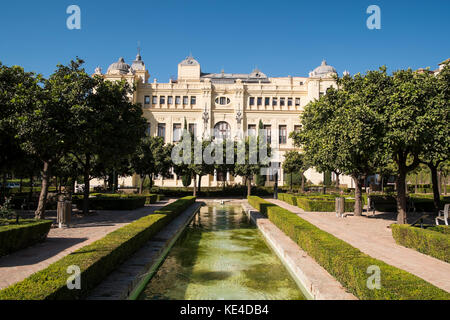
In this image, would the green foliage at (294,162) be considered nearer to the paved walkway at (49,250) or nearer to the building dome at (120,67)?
the paved walkway at (49,250)

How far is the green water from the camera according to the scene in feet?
21.0

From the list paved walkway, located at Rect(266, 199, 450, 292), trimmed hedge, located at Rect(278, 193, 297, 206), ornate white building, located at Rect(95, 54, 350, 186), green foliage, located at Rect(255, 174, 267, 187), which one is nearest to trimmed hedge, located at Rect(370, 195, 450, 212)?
paved walkway, located at Rect(266, 199, 450, 292)

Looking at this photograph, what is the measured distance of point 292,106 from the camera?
49906mm

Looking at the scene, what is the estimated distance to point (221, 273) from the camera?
25.5 ft

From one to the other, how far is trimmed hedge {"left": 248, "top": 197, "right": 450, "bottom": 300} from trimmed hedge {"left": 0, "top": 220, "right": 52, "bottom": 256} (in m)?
7.75

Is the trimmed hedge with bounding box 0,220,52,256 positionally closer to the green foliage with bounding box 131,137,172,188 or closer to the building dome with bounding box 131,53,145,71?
the green foliage with bounding box 131,137,172,188

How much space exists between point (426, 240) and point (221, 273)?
18.6 feet

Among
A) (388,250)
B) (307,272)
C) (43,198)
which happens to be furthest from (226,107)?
(307,272)

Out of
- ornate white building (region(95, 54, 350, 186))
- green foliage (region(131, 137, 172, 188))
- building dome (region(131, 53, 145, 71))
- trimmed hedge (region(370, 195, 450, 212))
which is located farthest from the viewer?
building dome (region(131, 53, 145, 71))

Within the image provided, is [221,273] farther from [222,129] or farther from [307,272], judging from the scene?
[222,129]

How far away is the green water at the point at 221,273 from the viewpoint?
6.39 metres

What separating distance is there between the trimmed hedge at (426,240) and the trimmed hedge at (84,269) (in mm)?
7888
